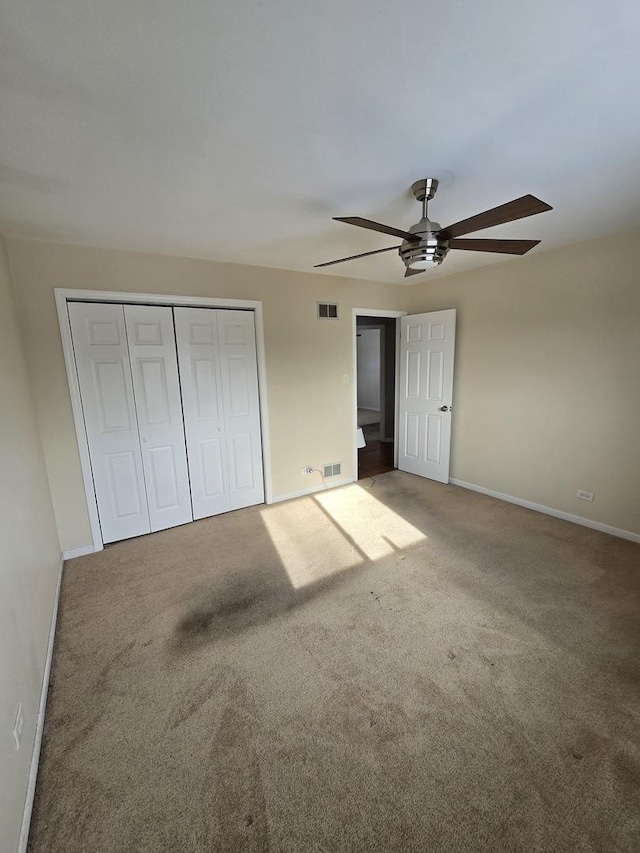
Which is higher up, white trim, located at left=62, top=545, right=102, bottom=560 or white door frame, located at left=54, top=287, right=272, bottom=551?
white door frame, located at left=54, top=287, right=272, bottom=551

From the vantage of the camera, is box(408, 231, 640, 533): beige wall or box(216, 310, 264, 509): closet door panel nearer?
box(408, 231, 640, 533): beige wall

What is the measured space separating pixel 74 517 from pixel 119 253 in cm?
220

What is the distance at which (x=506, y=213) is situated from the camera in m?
1.51

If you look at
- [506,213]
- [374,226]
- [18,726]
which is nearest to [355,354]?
[374,226]

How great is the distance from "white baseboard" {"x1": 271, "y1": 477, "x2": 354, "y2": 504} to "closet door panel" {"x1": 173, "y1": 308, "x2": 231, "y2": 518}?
561 mm

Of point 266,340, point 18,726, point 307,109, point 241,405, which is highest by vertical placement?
point 307,109

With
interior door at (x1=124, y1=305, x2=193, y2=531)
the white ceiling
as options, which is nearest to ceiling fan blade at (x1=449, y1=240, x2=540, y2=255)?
the white ceiling

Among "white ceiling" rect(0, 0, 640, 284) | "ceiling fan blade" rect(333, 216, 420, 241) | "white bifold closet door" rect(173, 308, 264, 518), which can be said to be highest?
"white ceiling" rect(0, 0, 640, 284)

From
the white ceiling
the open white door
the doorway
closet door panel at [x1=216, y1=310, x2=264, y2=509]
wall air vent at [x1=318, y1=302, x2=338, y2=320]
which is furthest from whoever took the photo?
the doorway

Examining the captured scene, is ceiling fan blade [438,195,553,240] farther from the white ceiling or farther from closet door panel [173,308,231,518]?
closet door panel [173,308,231,518]

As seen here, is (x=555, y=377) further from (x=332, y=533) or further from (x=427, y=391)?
(x=332, y=533)

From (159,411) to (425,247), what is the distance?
2505 mm

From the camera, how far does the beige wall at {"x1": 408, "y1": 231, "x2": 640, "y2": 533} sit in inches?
110

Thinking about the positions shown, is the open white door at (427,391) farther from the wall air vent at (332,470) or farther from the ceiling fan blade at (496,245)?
the ceiling fan blade at (496,245)
